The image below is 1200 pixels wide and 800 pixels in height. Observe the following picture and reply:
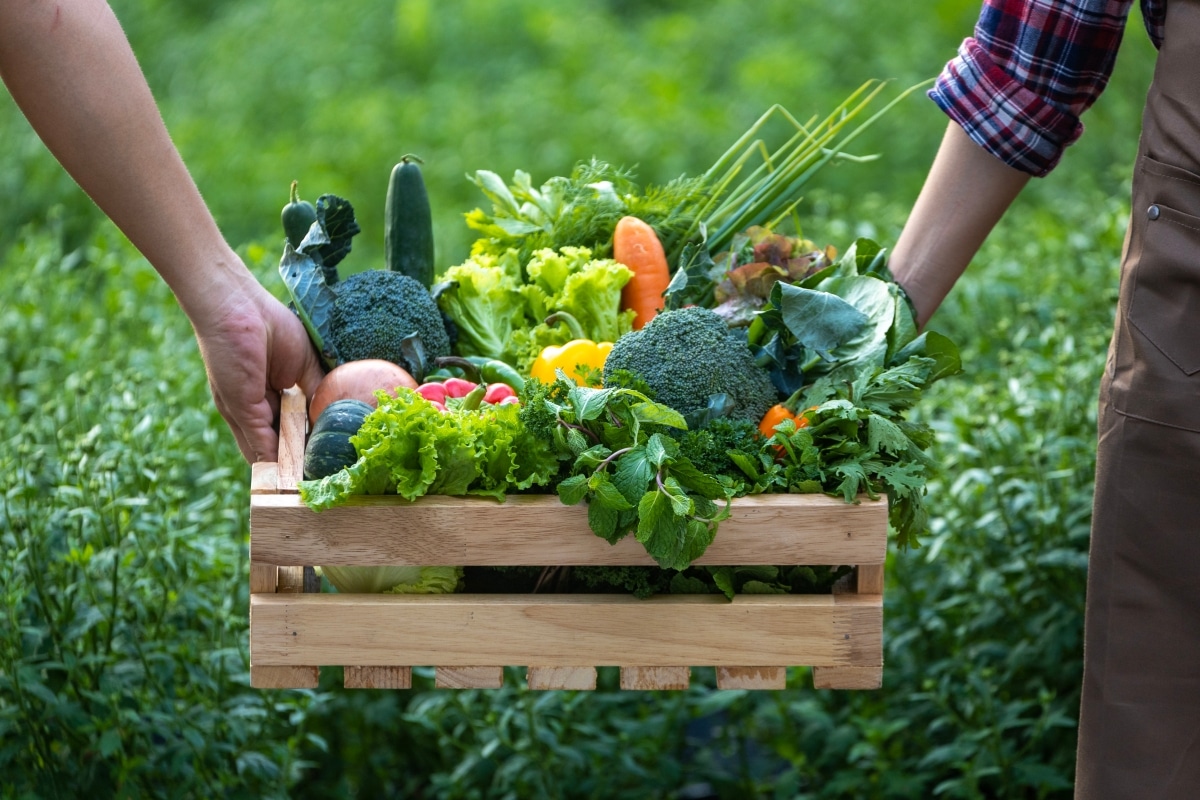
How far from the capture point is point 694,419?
6.44ft

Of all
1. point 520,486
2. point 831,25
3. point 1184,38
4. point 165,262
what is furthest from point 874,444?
point 831,25

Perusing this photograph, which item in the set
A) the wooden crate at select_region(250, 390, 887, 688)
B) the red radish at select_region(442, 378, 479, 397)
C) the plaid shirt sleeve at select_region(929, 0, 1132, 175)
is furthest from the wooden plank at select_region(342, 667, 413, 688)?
the plaid shirt sleeve at select_region(929, 0, 1132, 175)

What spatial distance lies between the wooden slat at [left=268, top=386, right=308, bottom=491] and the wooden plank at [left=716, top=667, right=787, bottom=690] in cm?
69

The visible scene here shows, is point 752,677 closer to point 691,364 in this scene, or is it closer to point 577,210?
point 691,364

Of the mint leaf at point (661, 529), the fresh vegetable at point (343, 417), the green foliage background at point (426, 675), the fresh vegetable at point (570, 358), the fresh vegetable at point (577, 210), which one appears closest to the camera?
the mint leaf at point (661, 529)

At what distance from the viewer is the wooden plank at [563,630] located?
185 cm

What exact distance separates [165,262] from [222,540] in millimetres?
1141

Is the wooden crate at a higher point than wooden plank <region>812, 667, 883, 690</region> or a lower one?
higher

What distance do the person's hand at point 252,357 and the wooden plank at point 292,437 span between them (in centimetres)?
4

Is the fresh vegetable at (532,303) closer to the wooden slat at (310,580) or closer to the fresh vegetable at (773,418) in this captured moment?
the fresh vegetable at (773,418)

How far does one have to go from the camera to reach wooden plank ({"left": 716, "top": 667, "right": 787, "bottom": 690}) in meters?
1.89

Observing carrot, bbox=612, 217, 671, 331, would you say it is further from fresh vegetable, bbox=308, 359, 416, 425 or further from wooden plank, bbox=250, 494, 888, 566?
wooden plank, bbox=250, 494, 888, 566

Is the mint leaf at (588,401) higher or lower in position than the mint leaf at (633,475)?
higher

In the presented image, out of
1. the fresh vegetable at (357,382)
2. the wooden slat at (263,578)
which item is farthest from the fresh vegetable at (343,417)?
the wooden slat at (263,578)
